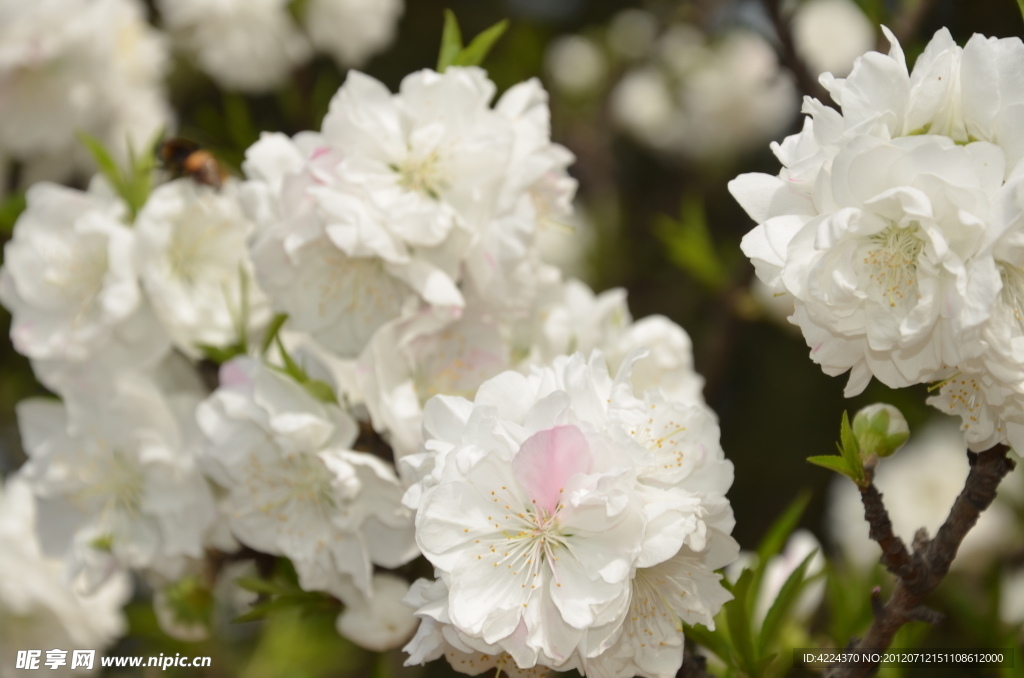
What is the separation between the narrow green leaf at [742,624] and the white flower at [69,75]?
1.68 meters

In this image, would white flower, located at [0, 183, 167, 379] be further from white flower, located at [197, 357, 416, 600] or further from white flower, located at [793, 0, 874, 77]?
white flower, located at [793, 0, 874, 77]

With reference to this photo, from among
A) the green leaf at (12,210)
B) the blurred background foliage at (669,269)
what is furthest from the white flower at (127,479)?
the green leaf at (12,210)

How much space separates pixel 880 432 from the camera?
0.95m

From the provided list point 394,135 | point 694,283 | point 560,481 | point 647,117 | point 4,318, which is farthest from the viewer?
point 647,117

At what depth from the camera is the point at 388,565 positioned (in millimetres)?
1249

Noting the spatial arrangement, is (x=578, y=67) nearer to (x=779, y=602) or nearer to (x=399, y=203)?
(x=399, y=203)

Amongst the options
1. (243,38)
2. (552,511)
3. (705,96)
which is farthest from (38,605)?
(705,96)

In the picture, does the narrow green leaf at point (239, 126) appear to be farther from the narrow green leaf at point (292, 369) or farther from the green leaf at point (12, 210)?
the narrow green leaf at point (292, 369)

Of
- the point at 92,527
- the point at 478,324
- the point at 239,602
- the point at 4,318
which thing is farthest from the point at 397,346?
the point at 4,318

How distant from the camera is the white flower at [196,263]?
144cm

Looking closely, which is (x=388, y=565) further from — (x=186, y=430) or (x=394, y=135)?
(x=394, y=135)

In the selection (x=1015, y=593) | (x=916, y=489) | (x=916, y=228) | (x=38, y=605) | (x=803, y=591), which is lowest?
(x=916, y=489)

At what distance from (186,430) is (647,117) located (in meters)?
2.79

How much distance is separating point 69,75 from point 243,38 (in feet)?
1.68
